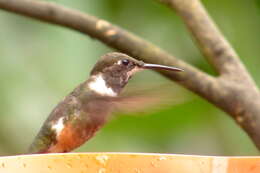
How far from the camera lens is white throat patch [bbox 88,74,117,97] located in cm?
213

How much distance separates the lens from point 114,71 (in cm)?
216

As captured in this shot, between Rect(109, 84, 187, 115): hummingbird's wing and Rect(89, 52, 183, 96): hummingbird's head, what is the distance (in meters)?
0.23

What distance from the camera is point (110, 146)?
346cm

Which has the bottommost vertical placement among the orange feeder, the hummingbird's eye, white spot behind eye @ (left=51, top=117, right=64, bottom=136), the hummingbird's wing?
the orange feeder

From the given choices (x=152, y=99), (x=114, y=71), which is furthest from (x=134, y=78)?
(x=152, y=99)

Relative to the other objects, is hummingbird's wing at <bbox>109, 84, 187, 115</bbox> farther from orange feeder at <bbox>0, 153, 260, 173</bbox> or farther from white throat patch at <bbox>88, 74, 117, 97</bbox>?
orange feeder at <bbox>0, 153, 260, 173</bbox>

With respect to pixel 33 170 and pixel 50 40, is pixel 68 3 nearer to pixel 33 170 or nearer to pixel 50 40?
pixel 50 40

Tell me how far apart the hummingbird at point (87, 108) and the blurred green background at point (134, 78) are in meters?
1.26

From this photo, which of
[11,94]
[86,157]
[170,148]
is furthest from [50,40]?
[86,157]

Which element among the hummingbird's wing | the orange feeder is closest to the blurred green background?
the hummingbird's wing

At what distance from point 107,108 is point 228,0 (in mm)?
1810

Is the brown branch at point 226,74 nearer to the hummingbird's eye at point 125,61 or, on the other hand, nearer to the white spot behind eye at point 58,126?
the hummingbird's eye at point 125,61

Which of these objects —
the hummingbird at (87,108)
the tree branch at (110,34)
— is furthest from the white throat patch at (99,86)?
the tree branch at (110,34)

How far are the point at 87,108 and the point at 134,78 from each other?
138 cm
